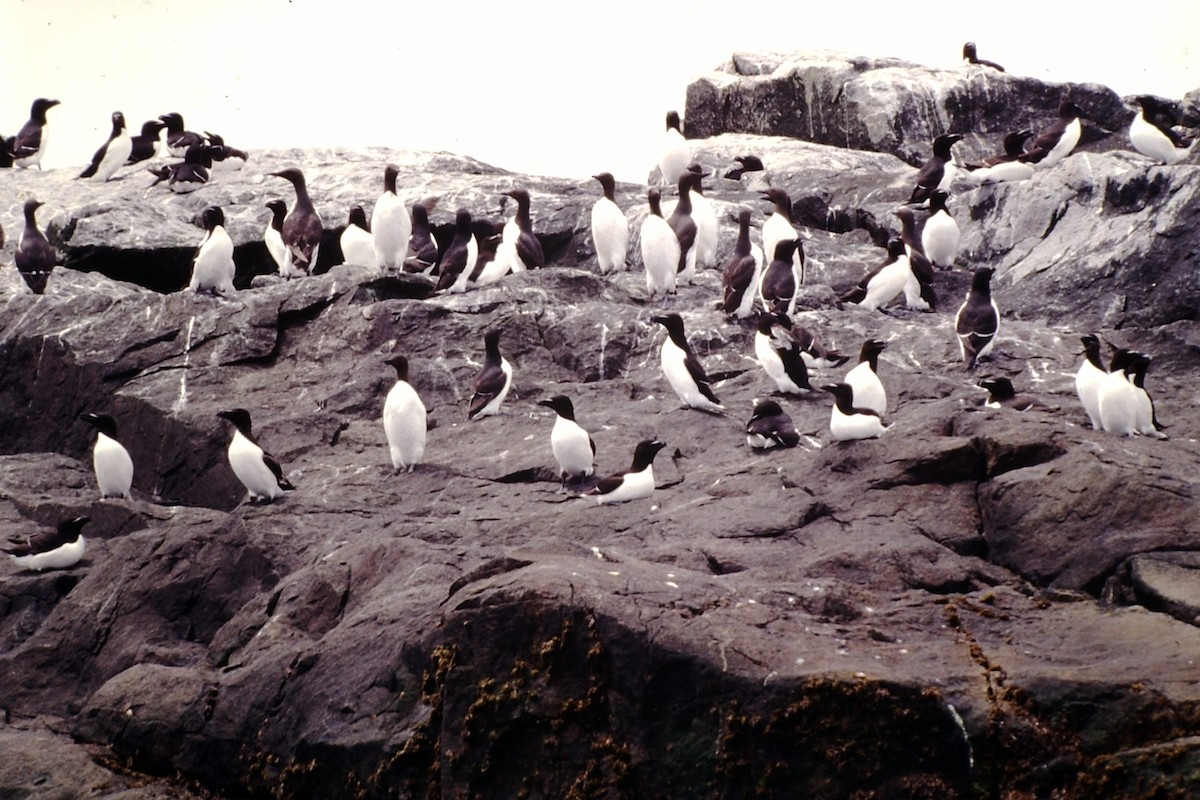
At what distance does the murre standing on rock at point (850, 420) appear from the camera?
10344 mm

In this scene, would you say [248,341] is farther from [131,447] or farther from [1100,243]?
[1100,243]

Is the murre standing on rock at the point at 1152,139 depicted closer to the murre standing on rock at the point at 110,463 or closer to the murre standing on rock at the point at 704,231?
the murre standing on rock at the point at 704,231

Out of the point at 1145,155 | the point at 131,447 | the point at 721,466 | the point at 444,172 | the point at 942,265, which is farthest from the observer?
the point at 444,172

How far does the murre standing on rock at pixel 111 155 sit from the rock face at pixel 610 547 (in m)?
3.62

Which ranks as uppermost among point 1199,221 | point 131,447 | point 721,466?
point 1199,221

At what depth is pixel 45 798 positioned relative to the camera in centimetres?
814

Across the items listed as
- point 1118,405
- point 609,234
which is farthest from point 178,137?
point 1118,405

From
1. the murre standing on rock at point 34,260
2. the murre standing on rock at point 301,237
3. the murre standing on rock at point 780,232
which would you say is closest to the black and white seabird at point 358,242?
the murre standing on rock at point 301,237

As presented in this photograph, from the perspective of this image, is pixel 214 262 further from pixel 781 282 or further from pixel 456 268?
pixel 781 282

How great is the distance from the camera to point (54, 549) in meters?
11.2

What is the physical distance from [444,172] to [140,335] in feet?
24.7

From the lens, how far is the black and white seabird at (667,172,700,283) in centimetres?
1548

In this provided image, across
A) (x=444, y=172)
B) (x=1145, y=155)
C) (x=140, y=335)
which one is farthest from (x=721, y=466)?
(x=444, y=172)

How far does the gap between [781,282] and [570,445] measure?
148 inches
